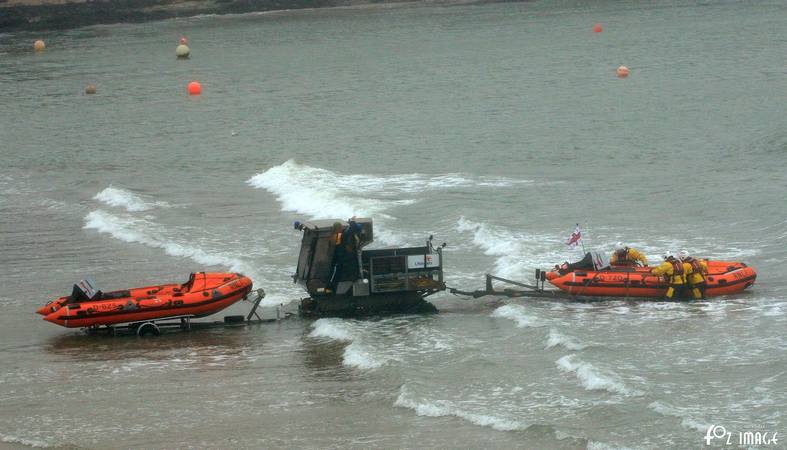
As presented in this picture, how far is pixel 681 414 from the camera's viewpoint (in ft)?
52.5

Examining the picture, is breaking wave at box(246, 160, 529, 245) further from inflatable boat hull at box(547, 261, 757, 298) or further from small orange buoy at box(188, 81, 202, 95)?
small orange buoy at box(188, 81, 202, 95)

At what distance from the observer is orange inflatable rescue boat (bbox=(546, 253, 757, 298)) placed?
21.7m

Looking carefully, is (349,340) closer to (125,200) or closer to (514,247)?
(514,247)

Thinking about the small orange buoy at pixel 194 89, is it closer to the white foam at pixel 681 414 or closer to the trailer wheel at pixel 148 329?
the trailer wheel at pixel 148 329

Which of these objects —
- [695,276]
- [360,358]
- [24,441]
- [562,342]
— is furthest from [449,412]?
[695,276]

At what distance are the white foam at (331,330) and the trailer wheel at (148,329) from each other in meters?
2.73

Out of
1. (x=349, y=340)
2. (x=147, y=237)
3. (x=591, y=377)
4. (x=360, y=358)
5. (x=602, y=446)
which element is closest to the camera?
(x=602, y=446)

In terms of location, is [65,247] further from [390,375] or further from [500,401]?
[500,401]

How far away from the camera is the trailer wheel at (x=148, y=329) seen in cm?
2064

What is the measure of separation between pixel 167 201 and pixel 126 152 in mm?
9685

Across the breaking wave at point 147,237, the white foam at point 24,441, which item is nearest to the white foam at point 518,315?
the breaking wave at point 147,237

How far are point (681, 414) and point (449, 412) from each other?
10.2 feet

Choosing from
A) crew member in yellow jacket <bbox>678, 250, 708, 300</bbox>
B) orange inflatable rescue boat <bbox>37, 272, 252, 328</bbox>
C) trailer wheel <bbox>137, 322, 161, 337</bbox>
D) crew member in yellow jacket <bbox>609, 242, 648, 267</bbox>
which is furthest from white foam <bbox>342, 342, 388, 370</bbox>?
crew member in yellow jacket <bbox>678, 250, 708, 300</bbox>

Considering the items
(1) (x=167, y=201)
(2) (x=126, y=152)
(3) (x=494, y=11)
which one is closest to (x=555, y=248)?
(1) (x=167, y=201)
